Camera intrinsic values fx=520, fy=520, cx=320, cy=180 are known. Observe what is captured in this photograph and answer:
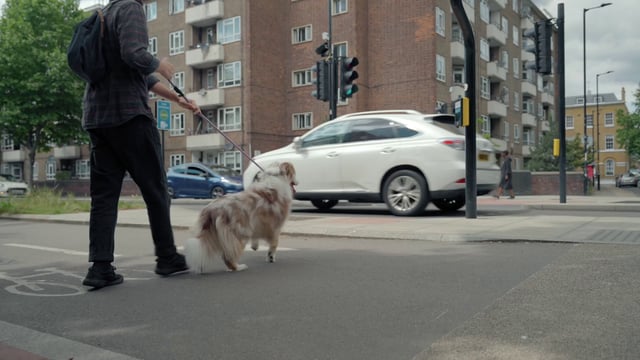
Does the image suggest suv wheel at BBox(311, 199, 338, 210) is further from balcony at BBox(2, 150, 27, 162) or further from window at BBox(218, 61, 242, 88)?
balcony at BBox(2, 150, 27, 162)

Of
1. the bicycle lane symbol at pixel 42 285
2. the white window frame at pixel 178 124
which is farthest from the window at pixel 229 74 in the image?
the bicycle lane symbol at pixel 42 285

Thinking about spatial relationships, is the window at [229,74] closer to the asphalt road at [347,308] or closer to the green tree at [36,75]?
the green tree at [36,75]

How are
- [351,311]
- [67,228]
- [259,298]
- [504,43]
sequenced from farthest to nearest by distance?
[504,43] → [67,228] → [259,298] → [351,311]

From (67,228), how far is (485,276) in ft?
25.4

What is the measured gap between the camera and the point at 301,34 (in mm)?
37500

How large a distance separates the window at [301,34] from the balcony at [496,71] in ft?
52.5

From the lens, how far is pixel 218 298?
378 centimetres

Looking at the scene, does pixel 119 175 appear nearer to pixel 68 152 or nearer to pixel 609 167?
pixel 68 152

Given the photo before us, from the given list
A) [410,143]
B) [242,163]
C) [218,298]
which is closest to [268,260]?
[218,298]

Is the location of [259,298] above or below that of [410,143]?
below

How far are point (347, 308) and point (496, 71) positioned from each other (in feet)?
144

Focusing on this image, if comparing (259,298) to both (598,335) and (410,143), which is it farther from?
(410,143)

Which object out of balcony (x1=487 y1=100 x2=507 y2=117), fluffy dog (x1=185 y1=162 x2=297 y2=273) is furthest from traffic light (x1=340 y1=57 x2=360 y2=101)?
balcony (x1=487 y1=100 x2=507 y2=117)

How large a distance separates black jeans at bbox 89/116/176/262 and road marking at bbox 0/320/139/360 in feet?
3.81
